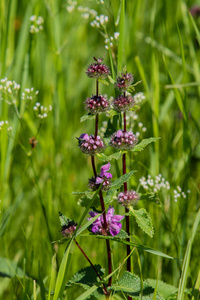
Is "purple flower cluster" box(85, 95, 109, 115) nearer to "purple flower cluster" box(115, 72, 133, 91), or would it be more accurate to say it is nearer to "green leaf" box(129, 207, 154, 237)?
"purple flower cluster" box(115, 72, 133, 91)

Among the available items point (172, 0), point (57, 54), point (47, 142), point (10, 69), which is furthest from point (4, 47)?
point (172, 0)

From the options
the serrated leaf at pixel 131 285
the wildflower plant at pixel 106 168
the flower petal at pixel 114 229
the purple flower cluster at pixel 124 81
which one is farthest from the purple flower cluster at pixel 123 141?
the serrated leaf at pixel 131 285

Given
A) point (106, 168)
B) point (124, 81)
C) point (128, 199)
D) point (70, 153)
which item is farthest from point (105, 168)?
point (70, 153)

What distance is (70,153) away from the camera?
2221 millimetres

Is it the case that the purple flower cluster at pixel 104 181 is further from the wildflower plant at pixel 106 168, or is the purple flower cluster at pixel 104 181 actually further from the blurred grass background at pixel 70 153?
the blurred grass background at pixel 70 153

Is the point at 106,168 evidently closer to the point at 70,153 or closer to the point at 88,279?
the point at 88,279

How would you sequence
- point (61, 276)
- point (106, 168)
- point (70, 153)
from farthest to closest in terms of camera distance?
point (70, 153)
point (106, 168)
point (61, 276)

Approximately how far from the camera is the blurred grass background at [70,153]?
1559mm

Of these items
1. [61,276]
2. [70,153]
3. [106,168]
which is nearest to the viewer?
[61,276]

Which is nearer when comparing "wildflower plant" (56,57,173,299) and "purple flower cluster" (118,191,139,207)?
"wildflower plant" (56,57,173,299)

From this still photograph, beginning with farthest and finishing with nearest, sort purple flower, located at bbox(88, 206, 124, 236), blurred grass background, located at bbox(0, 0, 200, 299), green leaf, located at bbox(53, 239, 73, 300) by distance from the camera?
1. blurred grass background, located at bbox(0, 0, 200, 299)
2. purple flower, located at bbox(88, 206, 124, 236)
3. green leaf, located at bbox(53, 239, 73, 300)

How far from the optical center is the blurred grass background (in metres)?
1.56

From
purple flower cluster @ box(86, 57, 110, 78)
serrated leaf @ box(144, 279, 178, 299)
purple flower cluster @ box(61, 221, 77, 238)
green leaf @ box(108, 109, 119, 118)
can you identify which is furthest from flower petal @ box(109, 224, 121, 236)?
purple flower cluster @ box(86, 57, 110, 78)

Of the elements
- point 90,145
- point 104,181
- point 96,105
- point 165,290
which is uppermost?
point 96,105
